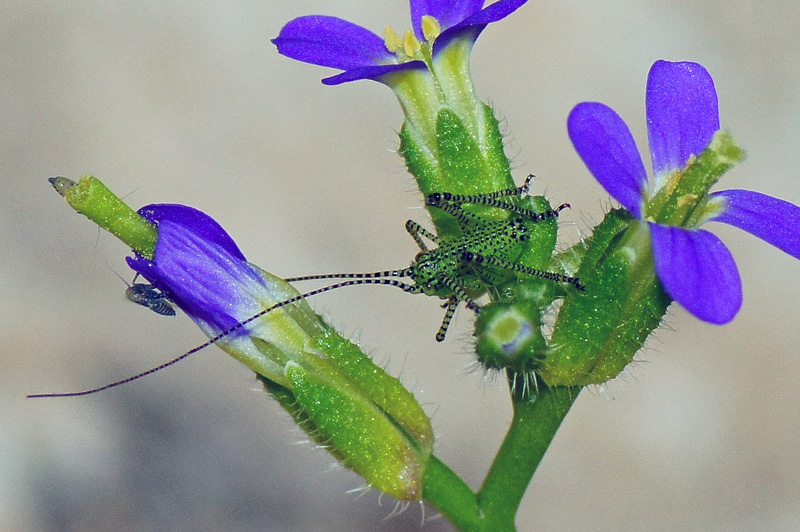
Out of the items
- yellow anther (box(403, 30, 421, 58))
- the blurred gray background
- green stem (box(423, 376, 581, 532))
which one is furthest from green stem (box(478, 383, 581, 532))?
the blurred gray background

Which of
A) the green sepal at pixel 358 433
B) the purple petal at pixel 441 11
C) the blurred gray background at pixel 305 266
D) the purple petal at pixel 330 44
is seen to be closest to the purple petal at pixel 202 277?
the green sepal at pixel 358 433

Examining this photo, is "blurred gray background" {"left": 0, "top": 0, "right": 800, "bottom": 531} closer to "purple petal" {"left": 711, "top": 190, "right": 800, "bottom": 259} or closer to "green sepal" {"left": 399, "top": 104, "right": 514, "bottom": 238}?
"green sepal" {"left": 399, "top": 104, "right": 514, "bottom": 238}

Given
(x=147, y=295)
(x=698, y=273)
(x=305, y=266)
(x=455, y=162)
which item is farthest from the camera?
(x=305, y=266)

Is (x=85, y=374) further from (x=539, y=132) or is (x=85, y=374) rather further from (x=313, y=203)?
(x=539, y=132)

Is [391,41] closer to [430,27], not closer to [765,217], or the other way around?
[430,27]

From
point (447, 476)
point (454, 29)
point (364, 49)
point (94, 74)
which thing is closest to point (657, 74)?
point (454, 29)

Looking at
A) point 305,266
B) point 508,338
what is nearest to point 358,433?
point 508,338
